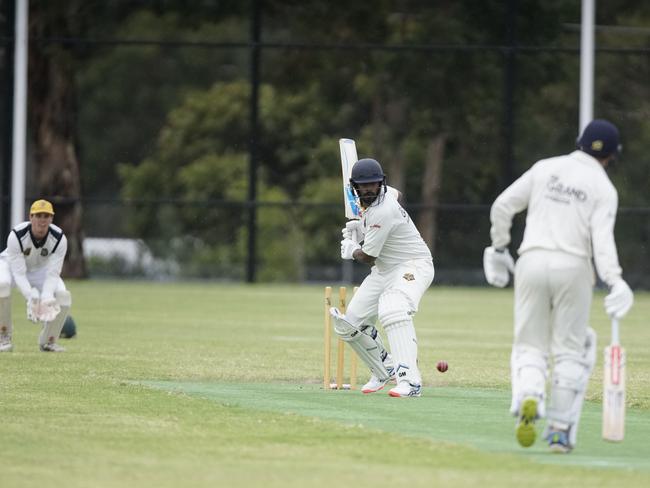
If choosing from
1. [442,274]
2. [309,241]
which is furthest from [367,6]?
[309,241]

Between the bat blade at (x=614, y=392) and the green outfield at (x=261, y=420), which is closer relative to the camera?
the green outfield at (x=261, y=420)

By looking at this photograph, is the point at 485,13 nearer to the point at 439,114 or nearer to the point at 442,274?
the point at 439,114

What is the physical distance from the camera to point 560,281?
26.3ft

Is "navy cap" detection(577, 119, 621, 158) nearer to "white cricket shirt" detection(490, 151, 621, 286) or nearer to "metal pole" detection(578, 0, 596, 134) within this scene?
"white cricket shirt" detection(490, 151, 621, 286)

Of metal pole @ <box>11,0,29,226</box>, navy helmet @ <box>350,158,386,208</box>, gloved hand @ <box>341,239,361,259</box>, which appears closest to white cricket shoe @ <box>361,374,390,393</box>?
gloved hand @ <box>341,239,361,259</box>

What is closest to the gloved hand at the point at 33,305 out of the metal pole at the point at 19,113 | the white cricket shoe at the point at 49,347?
the white cricket shoe at the point at 49,347

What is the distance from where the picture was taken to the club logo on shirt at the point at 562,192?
805 centimetres

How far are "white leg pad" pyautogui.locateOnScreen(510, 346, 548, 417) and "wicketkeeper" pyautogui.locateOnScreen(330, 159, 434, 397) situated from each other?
109 inches

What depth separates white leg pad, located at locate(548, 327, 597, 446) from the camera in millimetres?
8039

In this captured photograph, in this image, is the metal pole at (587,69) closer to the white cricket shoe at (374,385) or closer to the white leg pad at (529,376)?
the white cricket shoe at (374,385)

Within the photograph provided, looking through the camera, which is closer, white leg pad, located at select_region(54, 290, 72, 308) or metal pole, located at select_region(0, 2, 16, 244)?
white leg pad, located at select_region(54, 290, 72, 308)

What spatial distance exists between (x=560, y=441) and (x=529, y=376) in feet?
1.37

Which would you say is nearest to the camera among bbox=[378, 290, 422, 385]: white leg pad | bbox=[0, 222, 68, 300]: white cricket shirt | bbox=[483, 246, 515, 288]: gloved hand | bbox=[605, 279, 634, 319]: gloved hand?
bbox=[605, 279, 634, 319]: gloved hand

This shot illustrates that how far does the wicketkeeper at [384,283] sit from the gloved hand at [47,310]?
144 inches
